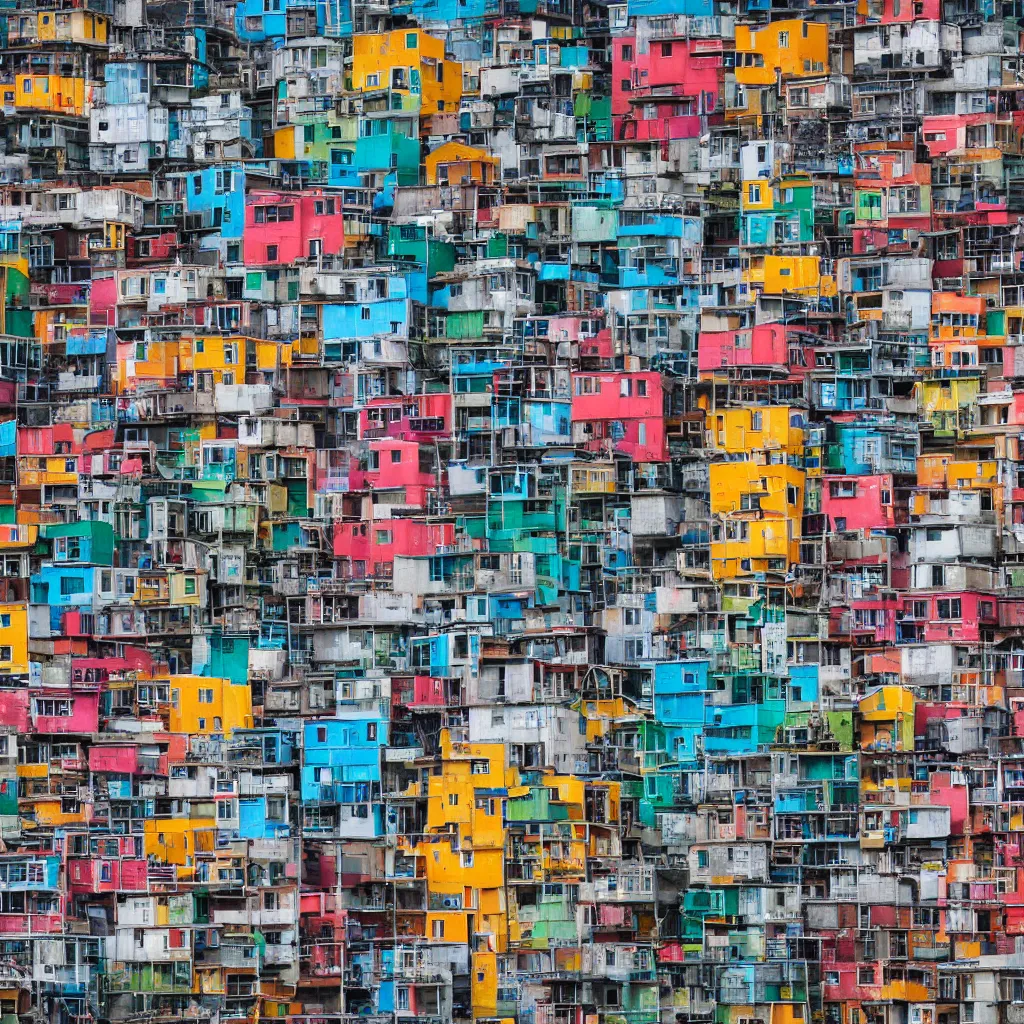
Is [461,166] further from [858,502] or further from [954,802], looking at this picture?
[954,802]

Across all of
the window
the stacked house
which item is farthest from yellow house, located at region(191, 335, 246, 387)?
the window

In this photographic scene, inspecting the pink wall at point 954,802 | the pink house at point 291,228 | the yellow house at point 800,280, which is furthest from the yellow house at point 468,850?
the pink house at point 291,228

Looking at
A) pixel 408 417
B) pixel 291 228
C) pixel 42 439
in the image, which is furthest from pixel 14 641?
pixel 291 228

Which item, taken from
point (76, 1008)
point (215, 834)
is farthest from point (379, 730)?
point (76, 1008)

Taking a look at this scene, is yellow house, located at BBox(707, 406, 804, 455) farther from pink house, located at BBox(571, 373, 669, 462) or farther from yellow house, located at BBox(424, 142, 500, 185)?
yellow house, located at BBox(424, 142, 500, 185)

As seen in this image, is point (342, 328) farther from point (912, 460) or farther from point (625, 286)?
point (912, 460)

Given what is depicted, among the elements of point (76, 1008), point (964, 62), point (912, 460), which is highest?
point (964, 62)

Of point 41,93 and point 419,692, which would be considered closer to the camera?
point 419,692
